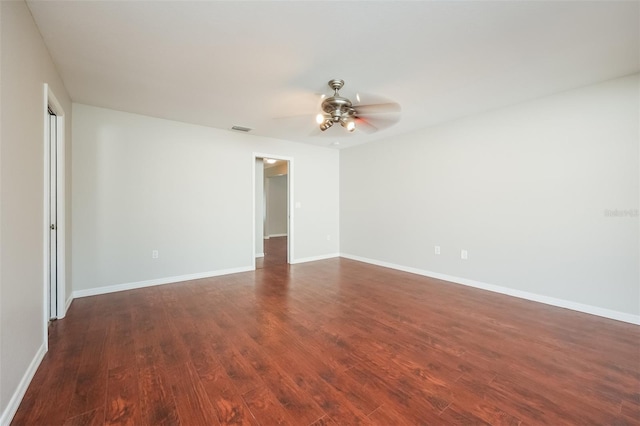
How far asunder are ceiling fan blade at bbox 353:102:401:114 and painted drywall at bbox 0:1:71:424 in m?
2.48

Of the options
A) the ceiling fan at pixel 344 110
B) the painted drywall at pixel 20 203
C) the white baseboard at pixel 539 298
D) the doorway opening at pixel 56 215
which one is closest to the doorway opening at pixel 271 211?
the white baseboard at pixel 539 298

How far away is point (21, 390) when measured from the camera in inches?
62.1

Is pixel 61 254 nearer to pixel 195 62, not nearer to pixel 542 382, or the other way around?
pixel 195 62

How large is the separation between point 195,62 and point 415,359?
123 inches

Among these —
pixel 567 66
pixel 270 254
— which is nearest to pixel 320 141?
pixel 270 254

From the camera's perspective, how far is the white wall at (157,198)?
339 centimetres

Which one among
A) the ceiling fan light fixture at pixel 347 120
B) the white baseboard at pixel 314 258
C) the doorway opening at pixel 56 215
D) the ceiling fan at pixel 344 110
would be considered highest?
the ceiling fan at pixel 344 110

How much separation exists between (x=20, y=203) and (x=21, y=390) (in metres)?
1.14

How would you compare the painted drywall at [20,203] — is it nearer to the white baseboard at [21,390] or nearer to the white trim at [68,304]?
the white baseboard at [21,390]

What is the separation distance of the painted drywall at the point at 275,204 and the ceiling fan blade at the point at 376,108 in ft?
21.2

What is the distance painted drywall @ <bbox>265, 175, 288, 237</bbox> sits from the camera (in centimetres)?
914

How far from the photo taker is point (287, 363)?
195 centimetres

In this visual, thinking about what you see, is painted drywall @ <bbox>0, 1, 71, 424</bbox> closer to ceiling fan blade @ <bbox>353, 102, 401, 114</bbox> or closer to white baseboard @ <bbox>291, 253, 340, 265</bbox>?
ceiling fan blade @ <bbox>353, 102, 401, 114</bbox>

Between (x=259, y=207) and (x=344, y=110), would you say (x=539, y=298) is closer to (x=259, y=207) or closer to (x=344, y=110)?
(x=344, y=110)
